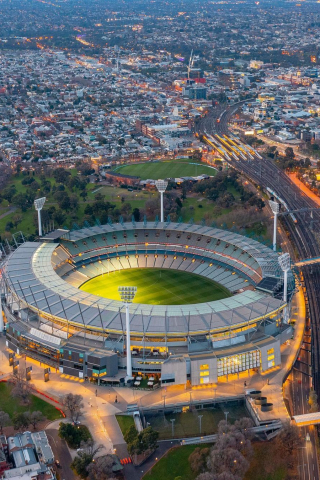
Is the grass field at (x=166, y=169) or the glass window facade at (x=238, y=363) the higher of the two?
the glass window facade at (x=238, y=363)

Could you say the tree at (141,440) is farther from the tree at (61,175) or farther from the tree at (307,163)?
the tree at (307,163)

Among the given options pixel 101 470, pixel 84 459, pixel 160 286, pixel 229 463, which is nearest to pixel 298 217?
pixel 160 286

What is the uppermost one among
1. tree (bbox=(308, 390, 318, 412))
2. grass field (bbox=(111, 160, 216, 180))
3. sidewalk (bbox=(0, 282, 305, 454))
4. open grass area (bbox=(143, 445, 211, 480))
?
tree (bbox=(308, 390, 318, 412))

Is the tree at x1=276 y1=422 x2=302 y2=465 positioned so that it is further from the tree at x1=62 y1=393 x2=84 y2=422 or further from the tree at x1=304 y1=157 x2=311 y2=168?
the tree at x1=304 y1=157 x2=311 y2=168

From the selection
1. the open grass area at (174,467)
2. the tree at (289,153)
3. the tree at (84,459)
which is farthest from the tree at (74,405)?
the tree at (289,153)

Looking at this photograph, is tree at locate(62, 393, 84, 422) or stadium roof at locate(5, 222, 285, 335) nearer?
tree at locate(62, 393, 84, 422)

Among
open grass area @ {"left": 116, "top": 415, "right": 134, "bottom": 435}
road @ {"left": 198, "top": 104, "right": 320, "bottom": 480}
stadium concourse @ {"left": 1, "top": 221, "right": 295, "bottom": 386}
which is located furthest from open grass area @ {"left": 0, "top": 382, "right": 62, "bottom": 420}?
road @ {"left": 198, "top": 104, "right": 320, "bottom": 480}

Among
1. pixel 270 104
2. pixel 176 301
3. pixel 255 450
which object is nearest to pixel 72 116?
pixel 270 104
